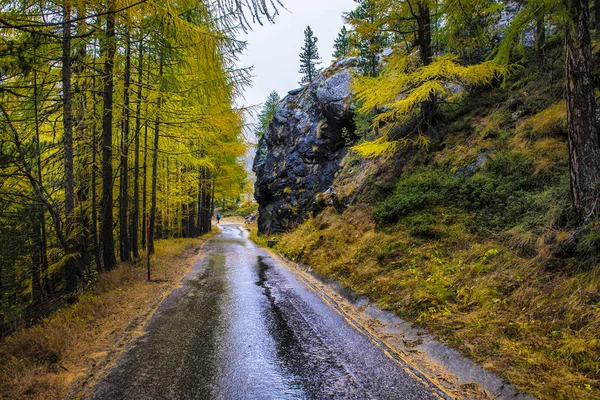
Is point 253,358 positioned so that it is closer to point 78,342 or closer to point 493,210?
point 78,342

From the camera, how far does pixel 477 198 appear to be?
7.88 meters

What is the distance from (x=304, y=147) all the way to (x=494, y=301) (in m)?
20.7

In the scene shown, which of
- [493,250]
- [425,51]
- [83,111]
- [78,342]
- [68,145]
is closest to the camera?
[78,342]

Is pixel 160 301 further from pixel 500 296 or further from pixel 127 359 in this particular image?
pixel 500 296

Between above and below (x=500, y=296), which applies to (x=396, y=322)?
below

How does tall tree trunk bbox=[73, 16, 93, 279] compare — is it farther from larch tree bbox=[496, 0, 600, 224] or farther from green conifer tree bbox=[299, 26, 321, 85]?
green conifer tree bbox=[299, 26, 321, 85]

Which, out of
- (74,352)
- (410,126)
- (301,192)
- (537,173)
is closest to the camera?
(74,352)

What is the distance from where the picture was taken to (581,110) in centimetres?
525

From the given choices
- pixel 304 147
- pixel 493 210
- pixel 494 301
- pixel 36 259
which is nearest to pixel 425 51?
pixel 493 210

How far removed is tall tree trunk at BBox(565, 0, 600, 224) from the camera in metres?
5.13

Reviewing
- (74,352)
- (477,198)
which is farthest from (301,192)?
(74,352)

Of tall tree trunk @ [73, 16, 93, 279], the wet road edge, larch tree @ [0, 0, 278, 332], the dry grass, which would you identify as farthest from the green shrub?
tall tree trunk @ [73, 16, 93, 279]

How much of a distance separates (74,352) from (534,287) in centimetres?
691

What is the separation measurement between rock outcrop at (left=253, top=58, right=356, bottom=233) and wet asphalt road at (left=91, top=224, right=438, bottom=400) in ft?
45.9
